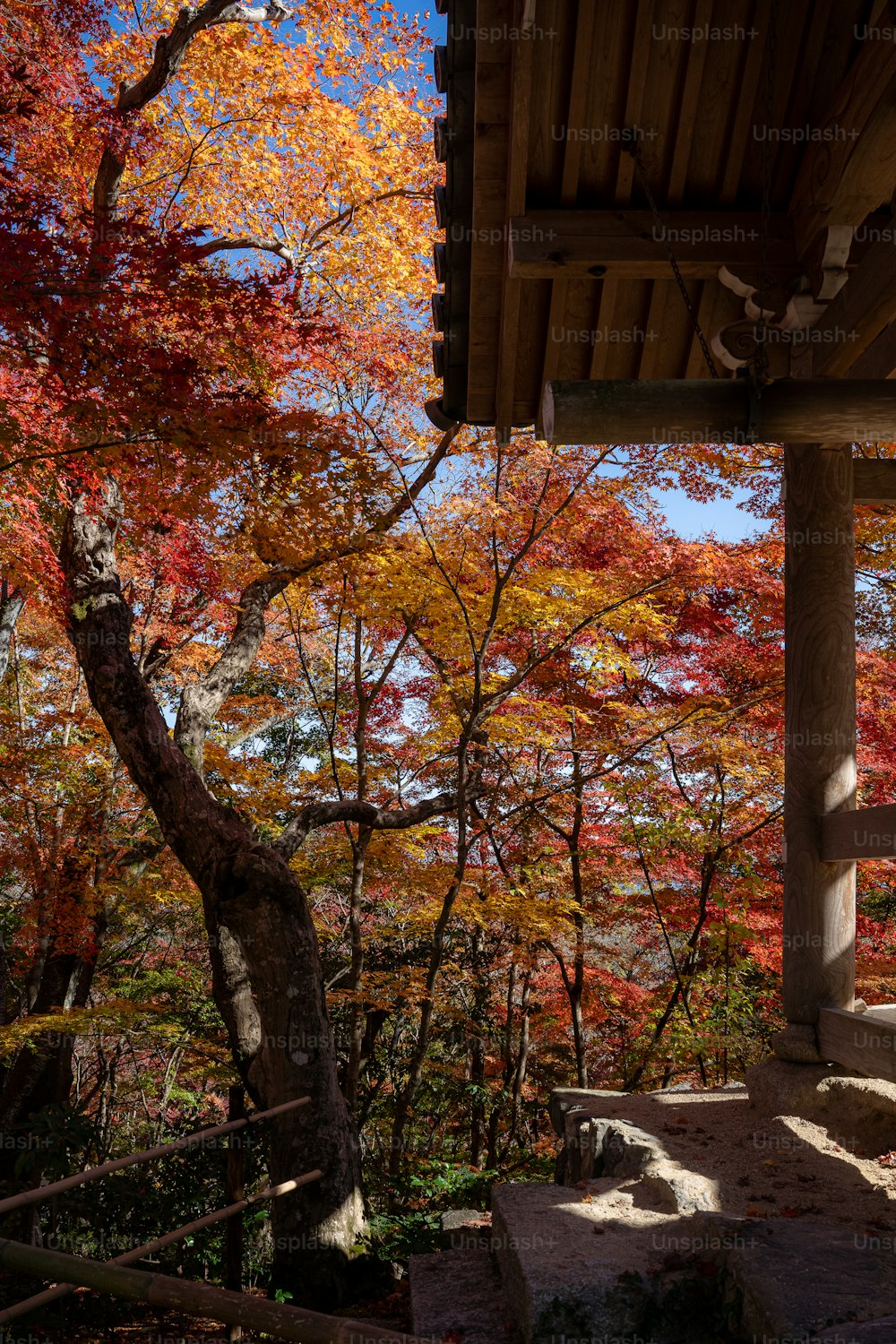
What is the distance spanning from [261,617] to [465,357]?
4.24 m

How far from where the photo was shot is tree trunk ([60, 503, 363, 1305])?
16.7 ft

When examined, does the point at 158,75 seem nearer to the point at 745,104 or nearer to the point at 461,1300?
the point at 745,104

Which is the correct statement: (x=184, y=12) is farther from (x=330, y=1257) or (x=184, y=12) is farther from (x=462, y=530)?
(x=330, y=1257)

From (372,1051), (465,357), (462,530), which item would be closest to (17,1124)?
(372,1051)

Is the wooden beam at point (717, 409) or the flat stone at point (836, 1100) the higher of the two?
the wooden beam at point (717, 409)

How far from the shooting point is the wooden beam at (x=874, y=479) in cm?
497

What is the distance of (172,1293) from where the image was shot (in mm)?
2234

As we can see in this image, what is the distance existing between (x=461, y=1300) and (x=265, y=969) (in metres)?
2.32

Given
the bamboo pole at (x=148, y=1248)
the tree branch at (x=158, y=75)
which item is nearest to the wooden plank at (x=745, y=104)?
the bamboo pole at (x=148, y=1248)

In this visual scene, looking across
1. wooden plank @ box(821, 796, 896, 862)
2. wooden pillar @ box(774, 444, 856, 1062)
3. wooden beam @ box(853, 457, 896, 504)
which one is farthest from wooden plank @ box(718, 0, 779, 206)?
wooden plank @ box(821, 796, 896, 862)

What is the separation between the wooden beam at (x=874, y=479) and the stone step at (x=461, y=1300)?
438 centimetres

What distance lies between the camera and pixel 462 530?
759 centimetres

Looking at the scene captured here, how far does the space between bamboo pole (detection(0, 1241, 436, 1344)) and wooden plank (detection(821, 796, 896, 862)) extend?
2.62 metres

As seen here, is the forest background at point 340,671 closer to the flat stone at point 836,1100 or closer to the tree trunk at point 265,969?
the tree trunk at point 265,969
